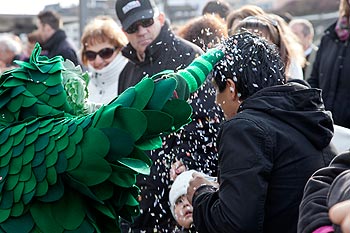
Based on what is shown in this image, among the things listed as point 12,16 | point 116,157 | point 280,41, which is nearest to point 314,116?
point 116,157

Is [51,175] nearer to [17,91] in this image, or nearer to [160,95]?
[17,91]

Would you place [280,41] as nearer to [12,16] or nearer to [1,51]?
[1,51]

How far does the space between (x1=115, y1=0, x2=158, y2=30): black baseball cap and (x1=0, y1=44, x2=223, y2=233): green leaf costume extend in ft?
7.09

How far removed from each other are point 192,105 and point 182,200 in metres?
0.60

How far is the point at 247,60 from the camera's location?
3.01 meters

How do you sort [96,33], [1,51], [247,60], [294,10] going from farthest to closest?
1. [294,10]
2. [1,51]
3. [96,33]
4. [247,60]

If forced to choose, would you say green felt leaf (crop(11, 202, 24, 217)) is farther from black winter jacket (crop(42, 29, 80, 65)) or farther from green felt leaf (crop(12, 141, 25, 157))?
black winter jacket (crop(42, 29, 80, 65))

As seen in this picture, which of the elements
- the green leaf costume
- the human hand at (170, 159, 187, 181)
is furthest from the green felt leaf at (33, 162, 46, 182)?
the human hand at (170, 159, 187, 181)

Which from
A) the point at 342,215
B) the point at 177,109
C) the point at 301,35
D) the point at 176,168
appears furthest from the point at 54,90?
the point at 301,35

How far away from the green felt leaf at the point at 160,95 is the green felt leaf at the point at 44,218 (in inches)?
20.7

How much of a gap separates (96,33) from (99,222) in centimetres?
322

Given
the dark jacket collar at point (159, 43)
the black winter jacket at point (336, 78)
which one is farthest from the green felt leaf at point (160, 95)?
the black winter jacket at point (336, 78)

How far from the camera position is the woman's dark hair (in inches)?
118

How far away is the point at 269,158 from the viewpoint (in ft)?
9.16
